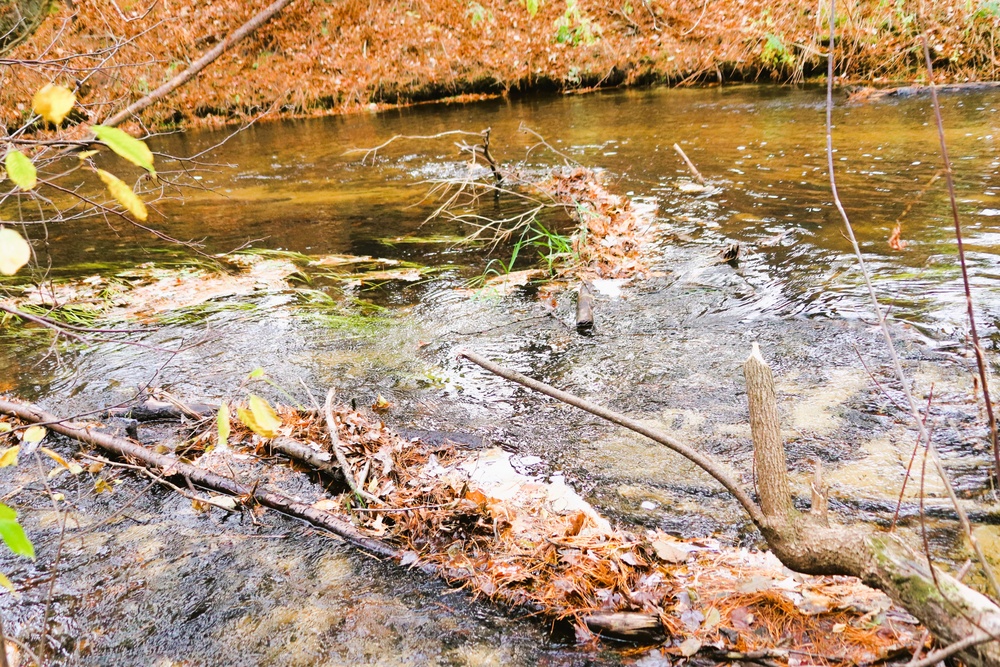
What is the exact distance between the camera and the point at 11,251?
3.53 ft

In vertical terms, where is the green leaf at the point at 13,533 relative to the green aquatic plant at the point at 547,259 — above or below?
above

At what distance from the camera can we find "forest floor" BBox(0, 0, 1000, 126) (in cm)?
1161

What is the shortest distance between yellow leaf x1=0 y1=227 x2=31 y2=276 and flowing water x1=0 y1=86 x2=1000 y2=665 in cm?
160

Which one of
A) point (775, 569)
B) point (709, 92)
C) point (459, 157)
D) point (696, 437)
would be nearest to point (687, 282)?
point (696, 437)

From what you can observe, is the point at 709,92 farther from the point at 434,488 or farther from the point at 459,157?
the point at 434,488

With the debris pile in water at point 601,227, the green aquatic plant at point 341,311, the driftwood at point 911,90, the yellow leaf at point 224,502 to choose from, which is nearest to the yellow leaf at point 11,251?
the yellow leaf at point 224,502

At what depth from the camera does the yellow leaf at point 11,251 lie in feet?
3.51

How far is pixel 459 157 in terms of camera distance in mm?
9383

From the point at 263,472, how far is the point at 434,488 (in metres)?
0.96

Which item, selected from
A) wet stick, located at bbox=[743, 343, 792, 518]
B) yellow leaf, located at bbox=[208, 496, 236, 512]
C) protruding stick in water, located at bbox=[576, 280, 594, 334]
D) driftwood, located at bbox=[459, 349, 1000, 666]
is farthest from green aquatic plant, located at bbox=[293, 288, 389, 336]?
wet stick, located at bbox=[743, 343, 792, 518]

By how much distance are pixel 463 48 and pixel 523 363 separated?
38.6ft

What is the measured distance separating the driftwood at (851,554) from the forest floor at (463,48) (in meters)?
11.3

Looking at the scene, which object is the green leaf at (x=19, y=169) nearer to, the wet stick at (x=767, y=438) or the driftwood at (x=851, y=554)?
the driftwood at (x=851, y=554)

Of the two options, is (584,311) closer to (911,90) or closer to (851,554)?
(851,554)
